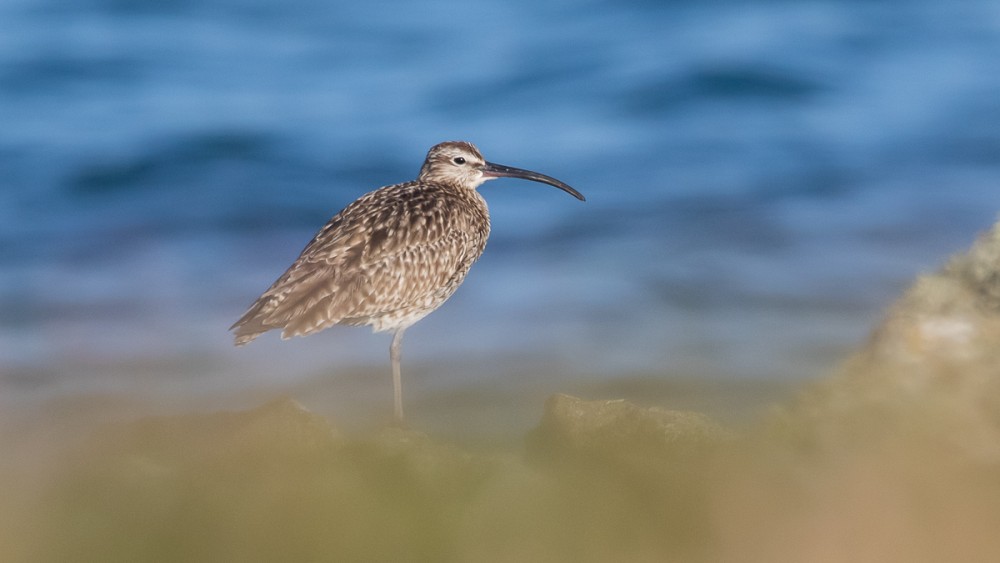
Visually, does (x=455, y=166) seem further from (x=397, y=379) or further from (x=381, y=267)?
(x=397, y=379)

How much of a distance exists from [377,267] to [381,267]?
Answer: 3 centimetres

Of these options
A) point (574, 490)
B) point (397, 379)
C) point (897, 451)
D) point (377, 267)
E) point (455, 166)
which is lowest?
point (574, 490)

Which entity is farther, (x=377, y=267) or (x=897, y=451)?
(x=377, y=267)

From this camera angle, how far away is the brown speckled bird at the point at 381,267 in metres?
9.66

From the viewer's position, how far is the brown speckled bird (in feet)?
31.7

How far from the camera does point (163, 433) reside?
25.2ft

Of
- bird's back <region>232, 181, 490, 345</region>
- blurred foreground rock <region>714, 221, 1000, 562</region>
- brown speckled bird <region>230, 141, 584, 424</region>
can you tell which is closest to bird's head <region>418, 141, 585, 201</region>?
brown speckled bird <region>230, 141, 584, 424</region>

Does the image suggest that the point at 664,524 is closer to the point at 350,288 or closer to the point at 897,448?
the point at 897,448

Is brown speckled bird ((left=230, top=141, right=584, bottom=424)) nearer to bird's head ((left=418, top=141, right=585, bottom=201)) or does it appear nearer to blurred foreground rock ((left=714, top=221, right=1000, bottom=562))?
bird's head ((left=418, top=141, right=585, bottom=201))

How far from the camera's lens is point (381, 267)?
10.1 m

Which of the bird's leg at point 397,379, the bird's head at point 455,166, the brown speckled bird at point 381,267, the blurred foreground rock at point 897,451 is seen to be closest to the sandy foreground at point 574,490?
the blurred foreground rock at point 897,451

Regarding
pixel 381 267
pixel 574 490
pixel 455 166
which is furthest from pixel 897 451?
pixel 455 166

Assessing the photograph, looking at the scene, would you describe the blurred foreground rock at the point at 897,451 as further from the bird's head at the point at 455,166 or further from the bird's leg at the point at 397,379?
the bird's head at the point at 455,166

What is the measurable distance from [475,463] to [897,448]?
208 centimetres
